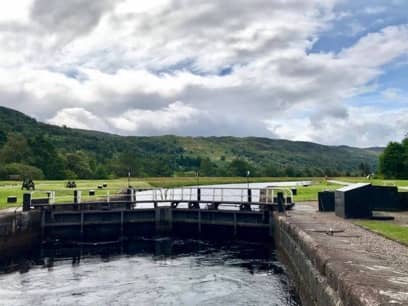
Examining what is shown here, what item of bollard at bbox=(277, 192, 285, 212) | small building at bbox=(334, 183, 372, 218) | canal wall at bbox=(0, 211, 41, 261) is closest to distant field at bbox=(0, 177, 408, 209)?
canal wall at bbox=(0, 211, 41, 261)

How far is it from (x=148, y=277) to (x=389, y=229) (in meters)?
8.98

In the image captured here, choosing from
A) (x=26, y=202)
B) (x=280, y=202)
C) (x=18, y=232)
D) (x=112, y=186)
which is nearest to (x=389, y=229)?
(x=280, y=202)

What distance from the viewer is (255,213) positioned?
83.2ft

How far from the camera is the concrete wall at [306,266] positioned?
29.9ft

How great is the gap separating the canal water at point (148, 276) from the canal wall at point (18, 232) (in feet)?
1.97

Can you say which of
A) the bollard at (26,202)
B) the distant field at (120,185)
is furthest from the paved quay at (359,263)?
the distant field at (120,185)

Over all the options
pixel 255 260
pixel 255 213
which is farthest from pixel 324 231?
pixel 255 213

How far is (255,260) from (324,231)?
5.79 metres

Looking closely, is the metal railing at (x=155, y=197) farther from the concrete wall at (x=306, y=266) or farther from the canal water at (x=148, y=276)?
the concrete wall at (x=306, y=266)

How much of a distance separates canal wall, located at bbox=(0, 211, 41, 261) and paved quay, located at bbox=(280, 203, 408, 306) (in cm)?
1246

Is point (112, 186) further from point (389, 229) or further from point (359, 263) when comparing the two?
point (359, 263)

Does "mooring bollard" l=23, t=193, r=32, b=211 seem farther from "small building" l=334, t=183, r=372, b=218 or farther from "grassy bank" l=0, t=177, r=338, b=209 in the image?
"small building" l=334, t=183, r=372, b=218

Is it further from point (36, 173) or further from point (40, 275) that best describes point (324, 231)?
point (36, 173)

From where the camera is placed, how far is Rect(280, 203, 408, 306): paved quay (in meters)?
6.52
